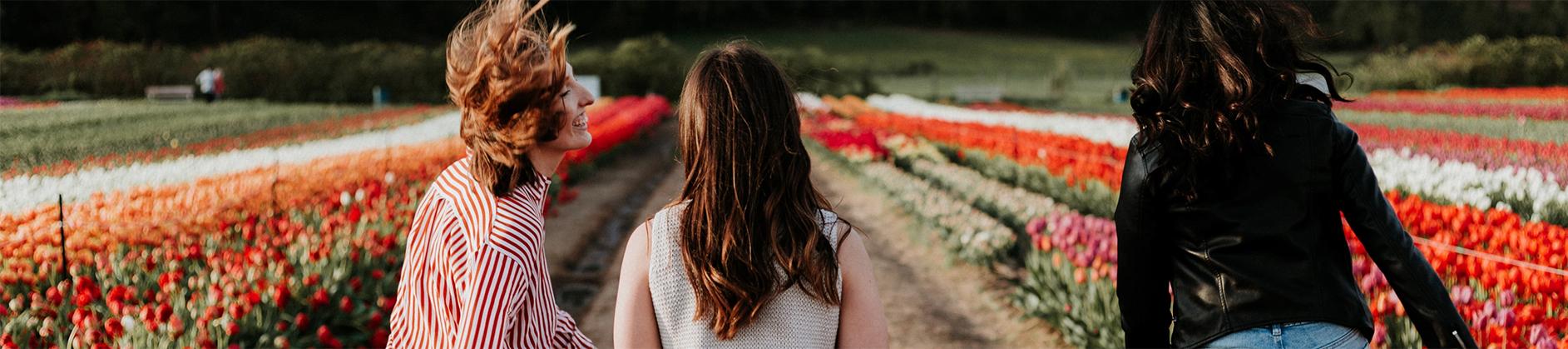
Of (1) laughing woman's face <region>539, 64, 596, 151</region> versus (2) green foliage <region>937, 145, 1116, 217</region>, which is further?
(2) green foliage <region>937, 145, 1116, 217</region>

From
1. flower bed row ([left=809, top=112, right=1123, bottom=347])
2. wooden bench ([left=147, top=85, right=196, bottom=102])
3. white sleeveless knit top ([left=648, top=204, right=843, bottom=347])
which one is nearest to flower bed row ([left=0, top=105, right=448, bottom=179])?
wooden bench ([left=147, top=85, right=196, bottom=102])

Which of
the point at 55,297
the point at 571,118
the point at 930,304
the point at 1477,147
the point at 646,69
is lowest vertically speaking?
the point at 646,69

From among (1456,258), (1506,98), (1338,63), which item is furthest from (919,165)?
(1456,258)

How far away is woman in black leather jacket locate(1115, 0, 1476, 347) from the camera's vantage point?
2.01 metres

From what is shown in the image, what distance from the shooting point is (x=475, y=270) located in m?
1.81

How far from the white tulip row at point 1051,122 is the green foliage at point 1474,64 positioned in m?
2.51

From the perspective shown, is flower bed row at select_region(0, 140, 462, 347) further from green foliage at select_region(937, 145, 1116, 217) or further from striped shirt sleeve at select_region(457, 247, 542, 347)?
green foliage at select_region(937, 145, 1116, 217)

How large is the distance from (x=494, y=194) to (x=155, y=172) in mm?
3478

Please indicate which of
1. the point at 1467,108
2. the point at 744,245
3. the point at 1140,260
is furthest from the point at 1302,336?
the point at 1467,108

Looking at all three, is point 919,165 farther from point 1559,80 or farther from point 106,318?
point 106,318

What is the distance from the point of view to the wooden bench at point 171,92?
6.85m

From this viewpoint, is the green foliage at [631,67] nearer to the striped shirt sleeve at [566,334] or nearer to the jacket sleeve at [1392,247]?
the striped shirt sleeve at [566,334]

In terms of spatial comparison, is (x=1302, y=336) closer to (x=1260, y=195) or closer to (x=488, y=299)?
(x=1260, y=195)

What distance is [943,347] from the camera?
5723 millimetres
